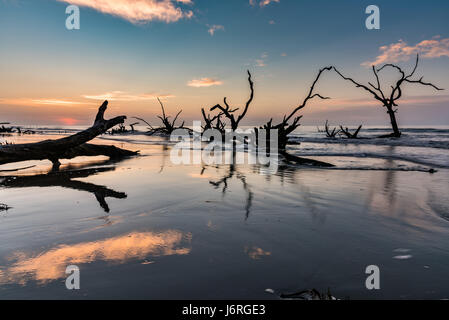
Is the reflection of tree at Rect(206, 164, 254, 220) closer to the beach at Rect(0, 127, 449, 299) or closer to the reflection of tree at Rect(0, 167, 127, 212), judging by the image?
the beach at Rect(0, 127, 449, 299)

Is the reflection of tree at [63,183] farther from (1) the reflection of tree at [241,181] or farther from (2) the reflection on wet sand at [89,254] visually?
(1) the reflection of tree at [241,181]

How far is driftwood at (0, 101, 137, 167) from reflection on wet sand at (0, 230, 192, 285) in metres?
5.10

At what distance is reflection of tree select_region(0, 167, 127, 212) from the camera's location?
13.3 ft

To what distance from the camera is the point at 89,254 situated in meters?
2.08

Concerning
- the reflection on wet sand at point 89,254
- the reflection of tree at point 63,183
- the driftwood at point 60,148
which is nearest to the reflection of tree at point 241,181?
the reflection on wet sand at point 89,254

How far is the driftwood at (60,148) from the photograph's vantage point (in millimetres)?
6014

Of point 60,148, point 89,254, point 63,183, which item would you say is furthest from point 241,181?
point 60,148

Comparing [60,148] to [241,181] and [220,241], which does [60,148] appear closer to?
[241,181]

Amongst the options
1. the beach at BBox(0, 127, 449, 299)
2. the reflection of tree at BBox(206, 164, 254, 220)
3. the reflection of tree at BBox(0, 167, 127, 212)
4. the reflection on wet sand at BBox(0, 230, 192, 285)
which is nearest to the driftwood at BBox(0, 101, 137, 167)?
the reflection of tree at BBox(0, 167, 127, 212)

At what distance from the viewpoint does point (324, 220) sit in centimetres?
298

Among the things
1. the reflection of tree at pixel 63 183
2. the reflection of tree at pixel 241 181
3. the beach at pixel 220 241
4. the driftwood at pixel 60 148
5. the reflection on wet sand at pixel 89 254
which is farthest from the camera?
the driftwood at pixel 60 148

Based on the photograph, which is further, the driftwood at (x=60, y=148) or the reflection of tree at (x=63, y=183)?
the driftwood at (x=60, y=148)

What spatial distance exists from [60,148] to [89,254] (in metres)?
5.96

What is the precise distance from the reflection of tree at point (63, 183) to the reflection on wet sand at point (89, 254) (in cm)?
117
